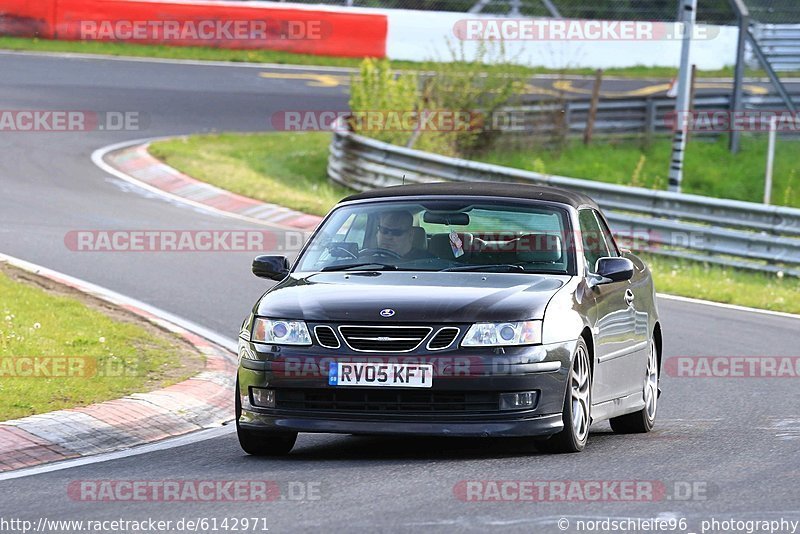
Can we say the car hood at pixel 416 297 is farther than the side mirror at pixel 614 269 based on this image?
No

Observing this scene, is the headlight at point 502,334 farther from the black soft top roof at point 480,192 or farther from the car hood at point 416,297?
the black soft top roof at point 480,192

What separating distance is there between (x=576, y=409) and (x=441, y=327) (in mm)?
1021

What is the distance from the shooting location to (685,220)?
2142cm

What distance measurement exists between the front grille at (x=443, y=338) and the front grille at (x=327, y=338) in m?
0.49

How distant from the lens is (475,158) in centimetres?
2652

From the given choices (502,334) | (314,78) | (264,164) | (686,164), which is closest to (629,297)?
(502,334)

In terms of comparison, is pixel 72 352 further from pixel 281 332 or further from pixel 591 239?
pixel 591 239

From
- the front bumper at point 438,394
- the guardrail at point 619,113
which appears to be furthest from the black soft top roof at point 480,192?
the guardrail at point 619,113

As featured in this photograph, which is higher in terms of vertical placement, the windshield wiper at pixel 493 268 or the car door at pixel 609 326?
the windshield wiper at pixel 493 268

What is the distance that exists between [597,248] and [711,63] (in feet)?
99.5

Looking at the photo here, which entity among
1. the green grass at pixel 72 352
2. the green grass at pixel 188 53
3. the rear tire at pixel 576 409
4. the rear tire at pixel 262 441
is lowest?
the green grass at pixel 188 53

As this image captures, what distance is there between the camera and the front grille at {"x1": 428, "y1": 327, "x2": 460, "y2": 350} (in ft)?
25.7

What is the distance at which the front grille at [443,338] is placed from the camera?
309 inches

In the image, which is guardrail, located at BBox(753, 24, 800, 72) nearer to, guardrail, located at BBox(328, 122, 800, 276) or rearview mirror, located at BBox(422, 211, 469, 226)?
guardrail, located at BBox(328, 122, 800, 276)
